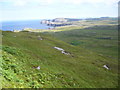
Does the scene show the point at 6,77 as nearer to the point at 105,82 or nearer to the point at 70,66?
the point at 70,66

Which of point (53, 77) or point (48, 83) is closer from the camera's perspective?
point (48, 83)

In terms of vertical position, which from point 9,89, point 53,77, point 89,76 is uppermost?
point 9,89

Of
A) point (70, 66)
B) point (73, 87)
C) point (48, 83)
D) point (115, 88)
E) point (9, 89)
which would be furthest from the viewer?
point (70, 66)

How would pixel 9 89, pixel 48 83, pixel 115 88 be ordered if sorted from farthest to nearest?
pixel 115 88 → pixel 48 83 → pixel 9 89

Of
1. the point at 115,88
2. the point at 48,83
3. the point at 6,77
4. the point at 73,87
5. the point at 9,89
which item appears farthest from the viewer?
the point at 115,88

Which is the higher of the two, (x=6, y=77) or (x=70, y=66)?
(x=6, y=77)

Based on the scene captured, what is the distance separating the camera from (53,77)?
101 feet

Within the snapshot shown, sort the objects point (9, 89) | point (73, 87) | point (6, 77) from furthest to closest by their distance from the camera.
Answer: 1. point (73, 87)
2. point (6, 77)
3. point (9, 89)

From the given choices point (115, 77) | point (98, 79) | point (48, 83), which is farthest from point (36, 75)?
point (115, 77)

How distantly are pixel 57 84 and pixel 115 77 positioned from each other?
23.7 m

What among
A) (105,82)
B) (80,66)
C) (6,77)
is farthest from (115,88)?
(6,77)

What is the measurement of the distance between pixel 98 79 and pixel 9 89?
90.7 ft

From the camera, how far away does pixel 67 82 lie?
31.0 m

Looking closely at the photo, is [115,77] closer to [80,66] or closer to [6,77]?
[80,66]
